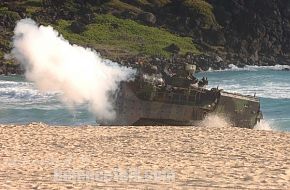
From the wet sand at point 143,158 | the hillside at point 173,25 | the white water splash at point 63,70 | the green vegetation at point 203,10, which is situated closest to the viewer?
the wet sand at point 143,158

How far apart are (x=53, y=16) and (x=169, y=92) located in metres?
89.9

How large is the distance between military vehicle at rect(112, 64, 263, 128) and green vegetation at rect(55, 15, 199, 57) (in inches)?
2780

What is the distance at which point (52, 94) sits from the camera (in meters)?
56.7

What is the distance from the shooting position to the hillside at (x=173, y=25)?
109 metres

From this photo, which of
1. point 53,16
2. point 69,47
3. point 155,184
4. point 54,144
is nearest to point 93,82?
point 69,47

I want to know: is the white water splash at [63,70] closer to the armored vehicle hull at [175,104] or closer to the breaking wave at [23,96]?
the armored vehicle hull at [175,104]

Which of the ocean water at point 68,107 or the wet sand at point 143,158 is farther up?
the wet sand at point 143,158

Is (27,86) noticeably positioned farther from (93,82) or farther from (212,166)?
(212,166)

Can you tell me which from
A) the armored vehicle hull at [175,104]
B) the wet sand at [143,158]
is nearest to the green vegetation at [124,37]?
the armored vehicle hull at [175,104]

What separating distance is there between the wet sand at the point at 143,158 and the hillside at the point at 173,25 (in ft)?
255

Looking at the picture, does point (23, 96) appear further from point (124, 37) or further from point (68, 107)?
point (124, 37)

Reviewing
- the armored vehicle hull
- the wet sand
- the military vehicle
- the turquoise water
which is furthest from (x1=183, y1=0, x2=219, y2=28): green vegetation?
the wet sand

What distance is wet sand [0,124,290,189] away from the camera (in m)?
14.3

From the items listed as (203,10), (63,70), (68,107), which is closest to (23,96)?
(68,107)
